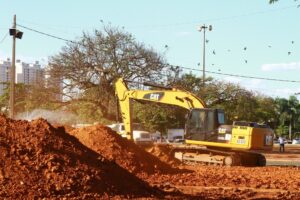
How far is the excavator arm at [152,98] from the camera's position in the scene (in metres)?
25.0

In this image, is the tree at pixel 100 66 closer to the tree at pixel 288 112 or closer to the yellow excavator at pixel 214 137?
the yellow excavator at pixel 214 137

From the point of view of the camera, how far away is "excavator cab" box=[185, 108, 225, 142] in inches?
939

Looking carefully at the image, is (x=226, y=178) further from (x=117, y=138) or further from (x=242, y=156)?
(x=242, y=156)

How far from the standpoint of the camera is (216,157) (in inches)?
942

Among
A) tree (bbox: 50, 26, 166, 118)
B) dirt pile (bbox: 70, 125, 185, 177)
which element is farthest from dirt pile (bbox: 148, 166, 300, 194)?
tree (bbox: 50, 26, 166, 118)

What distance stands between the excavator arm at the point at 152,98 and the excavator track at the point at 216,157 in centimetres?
194

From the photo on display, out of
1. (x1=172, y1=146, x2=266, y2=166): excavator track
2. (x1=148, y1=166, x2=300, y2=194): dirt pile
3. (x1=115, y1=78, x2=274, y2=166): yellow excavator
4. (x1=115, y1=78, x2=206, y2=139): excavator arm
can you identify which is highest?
(x1=115, y1=78, x2=206, y2=139): excavator arm

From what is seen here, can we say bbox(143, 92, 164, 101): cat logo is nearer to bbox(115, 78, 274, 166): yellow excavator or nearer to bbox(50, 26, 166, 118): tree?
bbox(115, 78, 274, 166): yellow excavator

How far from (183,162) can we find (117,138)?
16.3ft

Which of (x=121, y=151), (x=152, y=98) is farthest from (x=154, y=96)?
(x=121, y=151)

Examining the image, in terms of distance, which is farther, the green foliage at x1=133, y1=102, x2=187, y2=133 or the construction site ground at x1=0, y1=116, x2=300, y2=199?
the green foliage at x1=133, y1=102, x2=187, y2=133

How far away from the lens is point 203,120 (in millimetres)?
23953

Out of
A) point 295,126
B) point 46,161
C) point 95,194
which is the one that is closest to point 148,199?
point 95,194

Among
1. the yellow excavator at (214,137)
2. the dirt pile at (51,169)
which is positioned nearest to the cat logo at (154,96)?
the yellow excavator at (214,137)
